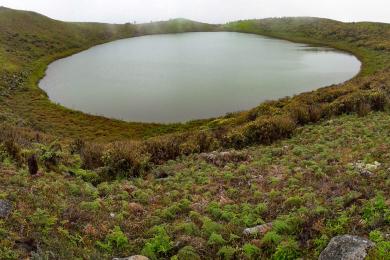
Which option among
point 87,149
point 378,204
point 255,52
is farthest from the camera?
point 255,52

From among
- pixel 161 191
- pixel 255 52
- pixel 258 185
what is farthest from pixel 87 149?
pixel 255 52

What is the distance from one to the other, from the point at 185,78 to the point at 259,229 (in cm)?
6870

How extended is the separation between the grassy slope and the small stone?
0.96 feet

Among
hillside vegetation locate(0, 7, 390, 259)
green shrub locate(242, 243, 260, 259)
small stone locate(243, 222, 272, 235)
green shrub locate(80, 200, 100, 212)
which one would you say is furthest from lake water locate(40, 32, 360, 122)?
green shrub locate(242, 243, 260, 259)

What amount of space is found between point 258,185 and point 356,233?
7.67 meters

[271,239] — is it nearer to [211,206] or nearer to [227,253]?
[227,253]

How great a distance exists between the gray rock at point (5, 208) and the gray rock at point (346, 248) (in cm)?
1069

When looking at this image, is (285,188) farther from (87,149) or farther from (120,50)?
(120,50)

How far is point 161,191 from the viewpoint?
20984mm

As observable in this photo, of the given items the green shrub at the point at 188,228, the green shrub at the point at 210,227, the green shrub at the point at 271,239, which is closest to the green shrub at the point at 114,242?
the green shrub at the point at 188,228

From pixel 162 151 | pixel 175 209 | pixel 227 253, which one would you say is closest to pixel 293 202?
pixel 227 253

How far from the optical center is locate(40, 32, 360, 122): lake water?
62.8 m

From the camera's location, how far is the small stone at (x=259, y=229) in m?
14.4

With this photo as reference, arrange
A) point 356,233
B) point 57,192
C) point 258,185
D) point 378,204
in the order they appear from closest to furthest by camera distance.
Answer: point 356,233 → point 378,204 → point 57,192 → point 258,185
